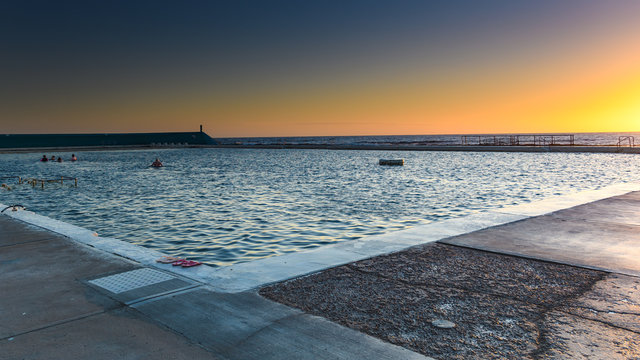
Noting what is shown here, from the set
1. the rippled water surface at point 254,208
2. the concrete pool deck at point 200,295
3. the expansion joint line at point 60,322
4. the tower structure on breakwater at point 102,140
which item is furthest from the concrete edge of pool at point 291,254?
the tower structure on breakwater at point 102,140

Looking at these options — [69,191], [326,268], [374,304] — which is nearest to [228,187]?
[69,191]

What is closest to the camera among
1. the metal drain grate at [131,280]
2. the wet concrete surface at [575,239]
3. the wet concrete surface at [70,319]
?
the wet concrete surface at [70,319]

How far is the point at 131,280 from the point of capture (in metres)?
6.45

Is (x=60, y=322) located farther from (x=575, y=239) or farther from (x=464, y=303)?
(x=575, y=239)

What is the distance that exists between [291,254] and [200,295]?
276 centimetres

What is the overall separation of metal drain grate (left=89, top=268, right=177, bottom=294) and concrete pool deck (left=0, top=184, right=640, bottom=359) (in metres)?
0.03

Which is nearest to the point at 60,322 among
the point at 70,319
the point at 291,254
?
the point at 70,319

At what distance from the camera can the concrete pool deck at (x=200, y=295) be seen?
4.32m

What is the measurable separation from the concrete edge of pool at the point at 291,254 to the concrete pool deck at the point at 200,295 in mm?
28

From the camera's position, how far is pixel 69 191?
24547 mm

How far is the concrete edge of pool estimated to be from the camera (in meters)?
6.70

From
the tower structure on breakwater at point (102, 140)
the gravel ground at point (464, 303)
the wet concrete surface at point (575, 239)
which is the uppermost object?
the tower structure on breakwater at point (102, 140)

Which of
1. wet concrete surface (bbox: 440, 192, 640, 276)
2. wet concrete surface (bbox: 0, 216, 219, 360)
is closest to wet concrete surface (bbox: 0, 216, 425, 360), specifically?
wet concrete surface (bbox: 0, 216, 219, 360)

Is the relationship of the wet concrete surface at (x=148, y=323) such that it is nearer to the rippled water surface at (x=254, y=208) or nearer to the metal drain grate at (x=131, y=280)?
the metal drain grate at (x=131, y=280)
